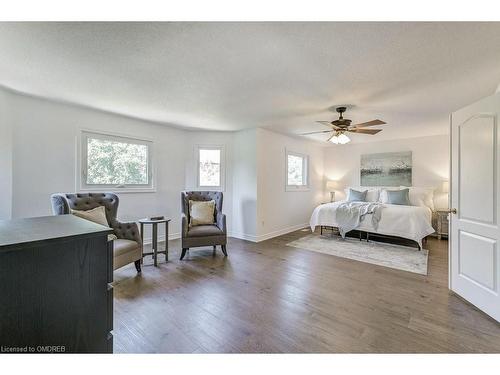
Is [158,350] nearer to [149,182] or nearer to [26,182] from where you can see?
[26,182]

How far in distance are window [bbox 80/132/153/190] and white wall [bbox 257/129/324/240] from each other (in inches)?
86.2

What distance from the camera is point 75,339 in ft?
3.19

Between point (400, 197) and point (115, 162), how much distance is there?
5.68 m

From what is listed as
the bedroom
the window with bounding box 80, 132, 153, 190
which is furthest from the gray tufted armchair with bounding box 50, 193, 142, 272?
the window with bounding box 80, 132, 153, 190

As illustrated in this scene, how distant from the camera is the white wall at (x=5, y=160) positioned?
2779 mm

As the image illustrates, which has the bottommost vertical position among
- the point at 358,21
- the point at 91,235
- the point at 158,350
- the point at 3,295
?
the point at 158,350

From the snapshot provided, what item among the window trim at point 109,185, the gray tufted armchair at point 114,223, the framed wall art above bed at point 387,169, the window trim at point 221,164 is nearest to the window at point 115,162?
the window trim at point 109,185

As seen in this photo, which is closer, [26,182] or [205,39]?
[205,39]

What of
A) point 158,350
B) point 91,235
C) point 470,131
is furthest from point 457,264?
point 91,235

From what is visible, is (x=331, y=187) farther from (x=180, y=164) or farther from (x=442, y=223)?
(x=180, y=164)

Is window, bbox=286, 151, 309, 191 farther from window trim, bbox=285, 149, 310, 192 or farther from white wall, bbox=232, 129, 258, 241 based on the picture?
white wall, bbox=232, 129, 258, 241

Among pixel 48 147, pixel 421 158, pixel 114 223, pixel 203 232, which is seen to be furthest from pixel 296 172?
pixel 48 147

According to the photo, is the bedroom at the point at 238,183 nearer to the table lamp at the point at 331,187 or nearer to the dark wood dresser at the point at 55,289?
the dark wood dresser at the point at 55,289

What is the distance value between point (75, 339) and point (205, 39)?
199 cm
